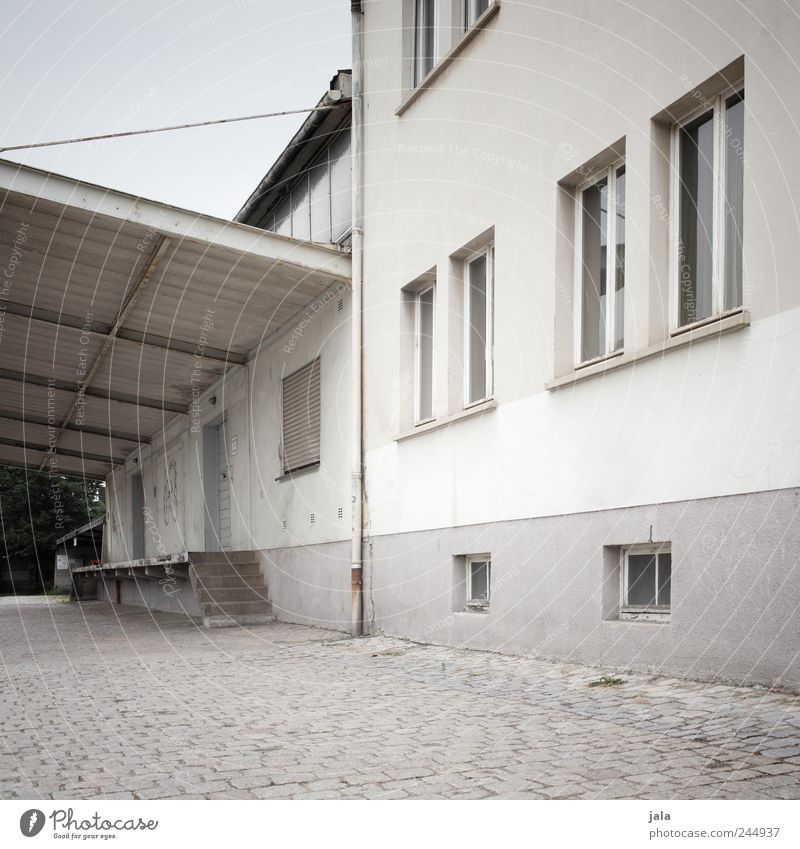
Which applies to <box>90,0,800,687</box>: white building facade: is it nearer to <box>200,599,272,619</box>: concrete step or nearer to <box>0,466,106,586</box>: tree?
<box>200,599,272,619</box>: concrete step

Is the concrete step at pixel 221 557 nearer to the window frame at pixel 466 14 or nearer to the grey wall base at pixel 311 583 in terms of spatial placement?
the grey wall base at pixel 311 583

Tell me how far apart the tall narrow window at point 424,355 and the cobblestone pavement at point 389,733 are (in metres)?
2.98

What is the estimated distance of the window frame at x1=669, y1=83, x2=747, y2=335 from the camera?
19.0 feet

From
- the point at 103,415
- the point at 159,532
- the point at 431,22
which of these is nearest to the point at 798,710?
the point at 431,22

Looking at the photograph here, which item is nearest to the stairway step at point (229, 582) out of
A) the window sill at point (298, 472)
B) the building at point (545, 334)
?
the building at point (545, 334)

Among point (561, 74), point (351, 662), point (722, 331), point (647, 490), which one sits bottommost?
point (351, 662)

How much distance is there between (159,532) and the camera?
23141 mm

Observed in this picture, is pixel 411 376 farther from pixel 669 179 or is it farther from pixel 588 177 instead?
pixel 669 179

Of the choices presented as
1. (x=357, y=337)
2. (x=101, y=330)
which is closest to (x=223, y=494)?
(x=101, y=330)

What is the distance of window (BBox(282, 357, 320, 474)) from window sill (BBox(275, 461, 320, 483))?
2cm

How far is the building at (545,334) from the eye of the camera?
5.27m

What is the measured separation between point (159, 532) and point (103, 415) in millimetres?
4230

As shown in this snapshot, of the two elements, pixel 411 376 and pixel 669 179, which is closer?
pixel 669 179

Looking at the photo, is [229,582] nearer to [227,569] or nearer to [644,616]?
[227,569]
